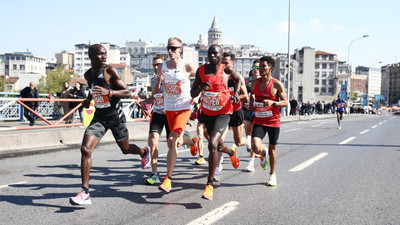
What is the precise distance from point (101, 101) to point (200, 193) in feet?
5.71

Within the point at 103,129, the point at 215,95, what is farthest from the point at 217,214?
the point at 103,129

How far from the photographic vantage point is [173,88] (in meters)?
5.71

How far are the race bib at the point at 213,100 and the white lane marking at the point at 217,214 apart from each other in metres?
1.25

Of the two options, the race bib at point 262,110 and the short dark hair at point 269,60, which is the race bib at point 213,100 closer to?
the race bib at point 262,110

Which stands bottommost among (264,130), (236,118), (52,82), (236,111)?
(264,130)

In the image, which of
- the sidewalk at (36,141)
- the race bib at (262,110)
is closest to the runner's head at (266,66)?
the race bib at (262,110)

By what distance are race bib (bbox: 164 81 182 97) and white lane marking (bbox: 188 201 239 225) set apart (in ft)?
5.47

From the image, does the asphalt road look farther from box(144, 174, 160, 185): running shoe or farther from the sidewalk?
the sidewalk

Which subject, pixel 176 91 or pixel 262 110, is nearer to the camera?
pixel 176 91

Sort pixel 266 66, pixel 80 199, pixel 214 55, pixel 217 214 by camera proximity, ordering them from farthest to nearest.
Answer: pixel 266 66 < pixel 214 55 < pixel 80 199 < pixel 217 214

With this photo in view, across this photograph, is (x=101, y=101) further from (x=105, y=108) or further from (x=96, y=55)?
(x=96, y=55)

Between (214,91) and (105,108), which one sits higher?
(214,91)

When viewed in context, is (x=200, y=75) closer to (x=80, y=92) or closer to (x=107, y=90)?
(x=107, y=90)

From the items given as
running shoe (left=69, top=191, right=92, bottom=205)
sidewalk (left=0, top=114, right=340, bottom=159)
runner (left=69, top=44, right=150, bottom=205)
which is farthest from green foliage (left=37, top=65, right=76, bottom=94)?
running shoe (left=69, top=191, right=92, bottom=205)
